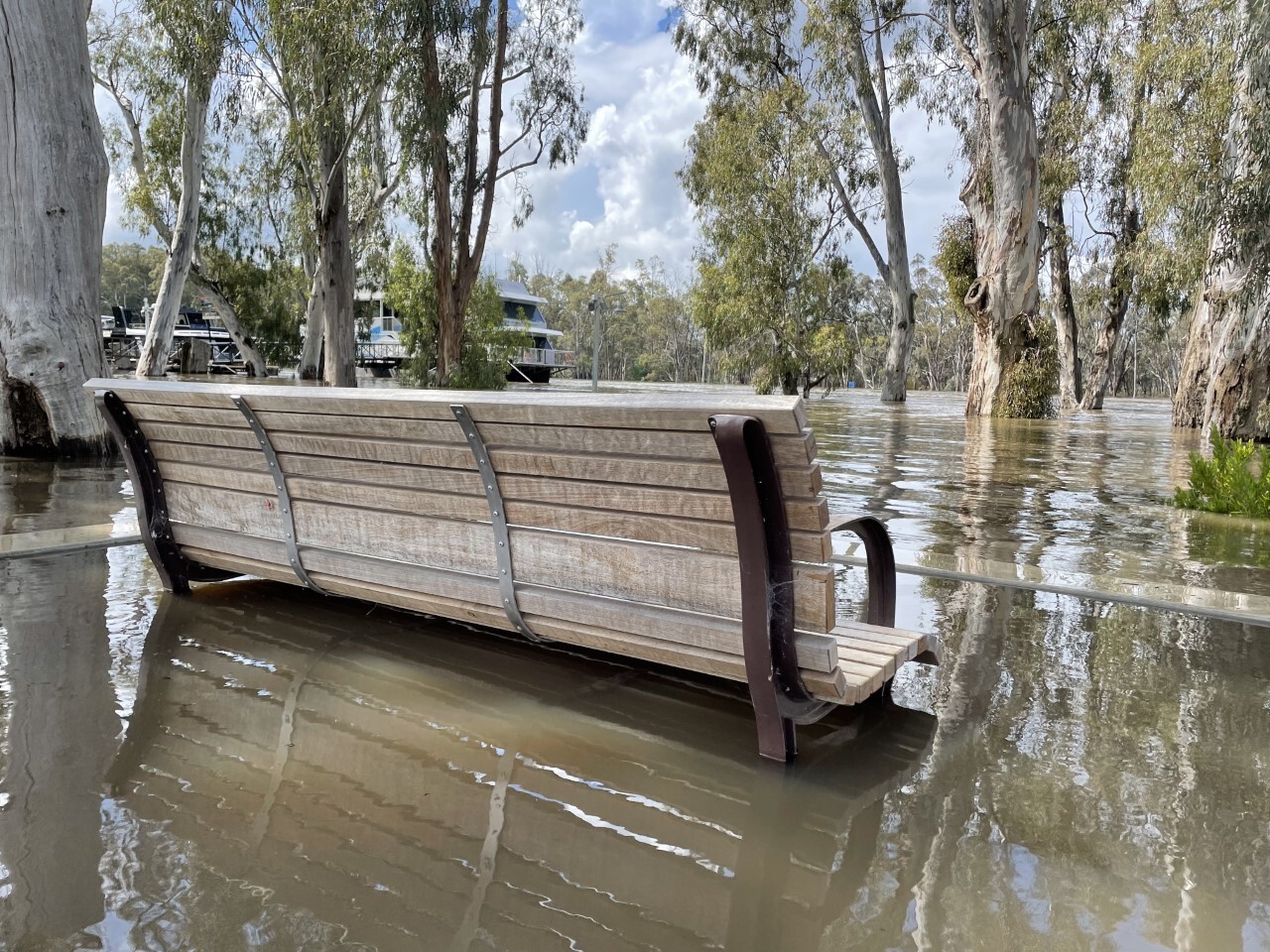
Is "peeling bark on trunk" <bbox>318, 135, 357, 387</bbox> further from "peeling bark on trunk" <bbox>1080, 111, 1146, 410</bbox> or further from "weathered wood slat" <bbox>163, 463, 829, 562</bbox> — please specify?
"peeling bark on trunk" <bbox>1080, 111, 1146, 410</bbox>

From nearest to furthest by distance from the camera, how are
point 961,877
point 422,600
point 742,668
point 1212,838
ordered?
point 961,877 < point 1212,838 < point 742,668 < point 422,600

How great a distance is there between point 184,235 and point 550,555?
59.0 ft

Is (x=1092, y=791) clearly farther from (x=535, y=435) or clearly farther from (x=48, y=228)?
(x=48, y=228)

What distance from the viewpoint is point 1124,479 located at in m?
9.00

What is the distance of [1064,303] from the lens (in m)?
29.0

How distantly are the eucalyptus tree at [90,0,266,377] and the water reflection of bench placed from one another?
51.5ft

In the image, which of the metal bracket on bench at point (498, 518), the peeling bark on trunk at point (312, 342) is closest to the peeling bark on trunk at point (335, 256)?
the peeling bark on trunk at point (312, 342)

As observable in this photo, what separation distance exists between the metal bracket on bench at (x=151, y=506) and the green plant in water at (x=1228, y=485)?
587cm

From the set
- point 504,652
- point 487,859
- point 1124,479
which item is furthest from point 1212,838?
point 1124,479

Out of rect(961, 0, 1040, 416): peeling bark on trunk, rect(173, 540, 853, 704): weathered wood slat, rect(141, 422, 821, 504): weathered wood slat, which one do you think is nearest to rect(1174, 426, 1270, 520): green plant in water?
rect(173, 540, 853, 704): weathered wood slat

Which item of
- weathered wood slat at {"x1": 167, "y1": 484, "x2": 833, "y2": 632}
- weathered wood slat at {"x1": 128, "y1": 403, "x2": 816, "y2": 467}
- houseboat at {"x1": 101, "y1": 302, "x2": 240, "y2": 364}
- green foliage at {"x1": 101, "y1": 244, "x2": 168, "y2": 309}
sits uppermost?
green foliage at {"x1": 101, "y1": 244, "x2": 168, "y2": 309}

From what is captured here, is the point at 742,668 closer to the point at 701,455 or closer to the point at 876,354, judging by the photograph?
the point at 701,455

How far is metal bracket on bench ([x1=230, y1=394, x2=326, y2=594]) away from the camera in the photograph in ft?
10.2

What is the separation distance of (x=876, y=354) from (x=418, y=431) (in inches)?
2773
